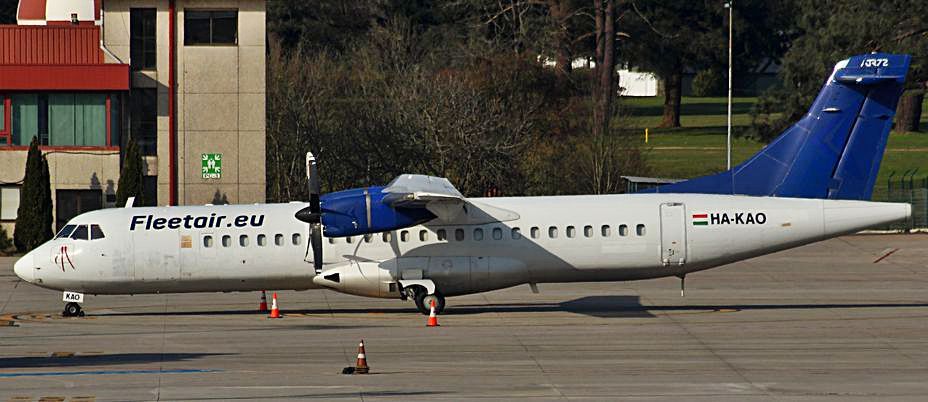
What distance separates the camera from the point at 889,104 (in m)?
28.2

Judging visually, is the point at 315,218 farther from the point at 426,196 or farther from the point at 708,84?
the point at 708,84

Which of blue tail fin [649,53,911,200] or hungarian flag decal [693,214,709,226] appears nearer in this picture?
hungarian flag decal [693,214,709,226]

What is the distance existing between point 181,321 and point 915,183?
120 ft

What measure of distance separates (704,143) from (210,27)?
44917 mm

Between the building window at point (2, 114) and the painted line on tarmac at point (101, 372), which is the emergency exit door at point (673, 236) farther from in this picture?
the building window at point (2, 114)

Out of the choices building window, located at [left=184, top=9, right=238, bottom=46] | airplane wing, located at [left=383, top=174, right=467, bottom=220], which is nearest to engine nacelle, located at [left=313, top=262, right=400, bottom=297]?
airplane wing, located at [left=383, top=174, right=467, bottom=220]

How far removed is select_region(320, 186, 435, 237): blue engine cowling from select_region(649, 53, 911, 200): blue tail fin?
7740 mm

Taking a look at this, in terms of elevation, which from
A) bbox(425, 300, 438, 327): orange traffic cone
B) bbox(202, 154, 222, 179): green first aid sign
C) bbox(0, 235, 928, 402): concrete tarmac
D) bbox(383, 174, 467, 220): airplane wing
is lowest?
bbox(0, 235, 928, 402): concrete tarmac

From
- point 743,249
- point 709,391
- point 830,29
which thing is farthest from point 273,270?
point 830,29

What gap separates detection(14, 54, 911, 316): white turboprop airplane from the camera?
27.9 m

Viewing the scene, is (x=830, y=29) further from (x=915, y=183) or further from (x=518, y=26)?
(x=518, y=26)

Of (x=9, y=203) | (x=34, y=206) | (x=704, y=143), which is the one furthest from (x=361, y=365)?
(x=704, y=143)

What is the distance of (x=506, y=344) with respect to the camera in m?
24.4

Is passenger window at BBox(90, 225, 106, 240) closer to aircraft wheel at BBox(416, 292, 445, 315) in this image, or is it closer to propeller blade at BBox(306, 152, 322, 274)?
propeller blade at BBox(306, 152, 322, 274)
